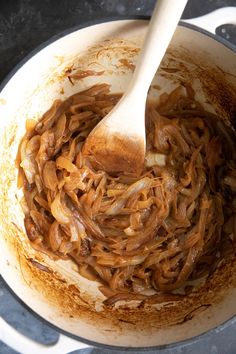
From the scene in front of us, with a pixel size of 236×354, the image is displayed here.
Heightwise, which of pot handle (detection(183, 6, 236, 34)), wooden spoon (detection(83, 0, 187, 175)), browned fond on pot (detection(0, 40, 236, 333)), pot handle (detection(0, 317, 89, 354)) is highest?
pot handle (detection(183, 6, 236, 34))

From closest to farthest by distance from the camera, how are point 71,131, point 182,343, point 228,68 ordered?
point 182,343 → point 228,68 → point 71,131

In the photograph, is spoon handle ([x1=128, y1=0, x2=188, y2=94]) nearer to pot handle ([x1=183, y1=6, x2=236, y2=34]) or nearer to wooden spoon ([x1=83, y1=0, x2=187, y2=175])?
wooden spoon ([x1=83, y1=0, x2=187, y2=175])

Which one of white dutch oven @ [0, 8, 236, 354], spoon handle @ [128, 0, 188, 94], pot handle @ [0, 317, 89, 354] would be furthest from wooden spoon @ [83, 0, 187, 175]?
pot handle @ [0, 317, 89, 354]

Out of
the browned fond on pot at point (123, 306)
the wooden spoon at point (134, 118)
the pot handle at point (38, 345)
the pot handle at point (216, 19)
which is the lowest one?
the pot handle at point (38, 345)

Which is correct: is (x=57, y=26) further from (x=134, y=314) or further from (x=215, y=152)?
(x=134, y=314)

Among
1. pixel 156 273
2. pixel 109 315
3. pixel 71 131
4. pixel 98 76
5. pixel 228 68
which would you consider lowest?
pixel 109 315

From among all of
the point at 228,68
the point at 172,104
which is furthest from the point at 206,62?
the point at 172,104

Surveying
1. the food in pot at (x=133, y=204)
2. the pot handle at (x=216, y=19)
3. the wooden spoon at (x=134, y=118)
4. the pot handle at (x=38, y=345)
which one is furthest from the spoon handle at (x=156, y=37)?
the pot handle at (x=38, y=345)

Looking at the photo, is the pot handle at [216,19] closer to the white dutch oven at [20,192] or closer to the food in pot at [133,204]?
the white dutch oven at [20,192]
